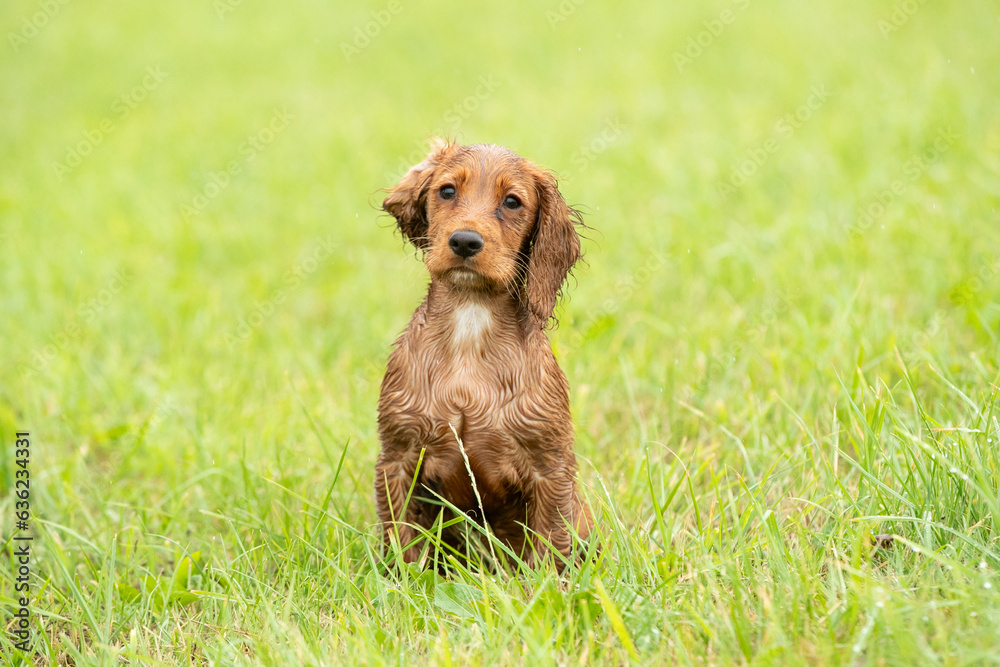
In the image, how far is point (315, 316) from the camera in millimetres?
6668

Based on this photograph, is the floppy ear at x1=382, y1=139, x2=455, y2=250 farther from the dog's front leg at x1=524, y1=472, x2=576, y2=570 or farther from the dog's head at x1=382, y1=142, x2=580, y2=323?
the dog's front leg at x1=524, y1=472, x2=576, y2=570

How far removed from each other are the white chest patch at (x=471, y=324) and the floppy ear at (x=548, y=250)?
0.16 meters

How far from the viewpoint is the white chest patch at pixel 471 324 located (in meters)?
3.18

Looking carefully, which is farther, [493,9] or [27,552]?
[493,9]

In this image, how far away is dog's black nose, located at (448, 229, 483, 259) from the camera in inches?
116

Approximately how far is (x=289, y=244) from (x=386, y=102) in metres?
3.53

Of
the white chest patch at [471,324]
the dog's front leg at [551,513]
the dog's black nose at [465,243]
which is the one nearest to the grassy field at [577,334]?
the dog's front leg at [551,513]

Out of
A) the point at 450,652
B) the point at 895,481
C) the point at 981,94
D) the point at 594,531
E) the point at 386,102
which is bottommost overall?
the point at 450,652

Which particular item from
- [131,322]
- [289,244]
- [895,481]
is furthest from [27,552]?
[289,244]

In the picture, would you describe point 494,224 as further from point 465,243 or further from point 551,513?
point 551,513

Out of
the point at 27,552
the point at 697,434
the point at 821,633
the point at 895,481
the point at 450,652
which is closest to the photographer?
the point at 821,633

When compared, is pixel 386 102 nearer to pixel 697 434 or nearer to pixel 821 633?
pixel 697 434

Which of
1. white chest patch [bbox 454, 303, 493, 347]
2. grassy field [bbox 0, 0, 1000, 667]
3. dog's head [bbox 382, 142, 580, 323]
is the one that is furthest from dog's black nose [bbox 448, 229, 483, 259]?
grassy field [bbox 0, 0, 1000, 667]

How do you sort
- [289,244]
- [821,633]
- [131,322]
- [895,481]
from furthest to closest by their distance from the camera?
[289,244], [131,322], [895,481], [821,633]
